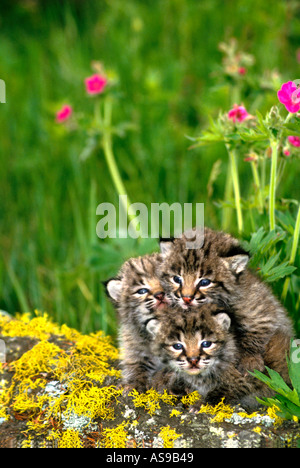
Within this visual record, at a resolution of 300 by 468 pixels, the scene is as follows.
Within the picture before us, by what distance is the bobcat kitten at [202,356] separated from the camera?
2805 mm

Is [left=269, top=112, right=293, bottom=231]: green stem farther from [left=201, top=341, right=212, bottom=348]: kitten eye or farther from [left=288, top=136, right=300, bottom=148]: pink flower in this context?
[left=201, top=341, right=212, bottom=348]: kitten eye

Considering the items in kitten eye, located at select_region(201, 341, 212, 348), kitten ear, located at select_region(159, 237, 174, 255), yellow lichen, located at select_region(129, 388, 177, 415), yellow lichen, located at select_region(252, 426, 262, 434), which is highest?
kitten ear, located at select_region(159, 237, 174, 255)

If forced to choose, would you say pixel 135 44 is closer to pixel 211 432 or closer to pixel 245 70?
pixel 245 70

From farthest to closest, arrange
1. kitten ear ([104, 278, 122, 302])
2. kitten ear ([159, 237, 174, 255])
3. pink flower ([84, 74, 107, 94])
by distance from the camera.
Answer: pink flower ([84, 74, 107, 94]) < kitten ear ([104, 278, 122, 302]) < kitten ear ([159, 237, 174, 255])

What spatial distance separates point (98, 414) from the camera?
9.78 ft

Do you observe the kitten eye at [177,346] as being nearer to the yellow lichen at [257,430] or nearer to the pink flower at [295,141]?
the yellow lichen at [257,430]

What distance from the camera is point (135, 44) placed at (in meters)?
7.37

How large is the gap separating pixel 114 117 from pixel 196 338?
4198 mm

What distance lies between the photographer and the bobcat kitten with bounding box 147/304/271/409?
2.80 meters

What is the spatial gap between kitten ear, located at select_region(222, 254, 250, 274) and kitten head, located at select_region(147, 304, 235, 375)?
0.74 feet

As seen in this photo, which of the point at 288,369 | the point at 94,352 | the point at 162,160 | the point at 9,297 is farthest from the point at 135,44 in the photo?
the point at 288,369

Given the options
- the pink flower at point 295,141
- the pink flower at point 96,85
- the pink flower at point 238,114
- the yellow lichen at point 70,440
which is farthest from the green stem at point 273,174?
the pink flower at point 96,85

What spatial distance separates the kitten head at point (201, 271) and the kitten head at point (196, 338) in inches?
2.8

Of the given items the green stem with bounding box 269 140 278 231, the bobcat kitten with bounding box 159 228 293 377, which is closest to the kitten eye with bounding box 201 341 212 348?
the bobcat kitten with bounding box 159 228 293 377
